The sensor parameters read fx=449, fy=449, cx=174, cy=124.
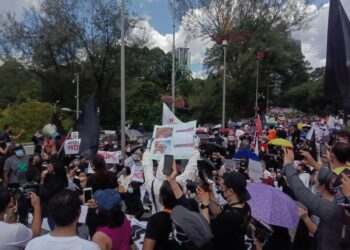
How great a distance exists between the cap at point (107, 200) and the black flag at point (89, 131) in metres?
4.11

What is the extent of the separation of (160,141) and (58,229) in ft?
11.6

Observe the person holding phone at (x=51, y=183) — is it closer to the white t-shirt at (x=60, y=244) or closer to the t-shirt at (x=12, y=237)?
the t-shirt at (x=12, y=237)

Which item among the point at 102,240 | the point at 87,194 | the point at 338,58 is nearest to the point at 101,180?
the point at 87,194

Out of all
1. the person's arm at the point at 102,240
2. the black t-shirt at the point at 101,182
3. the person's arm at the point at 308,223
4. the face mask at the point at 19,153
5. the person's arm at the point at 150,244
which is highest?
the face mask at the point at 19,153

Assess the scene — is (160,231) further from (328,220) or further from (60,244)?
(328,220)

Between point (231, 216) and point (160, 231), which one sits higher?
point (231, 216)

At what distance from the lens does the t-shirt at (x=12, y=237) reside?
10.4 feet

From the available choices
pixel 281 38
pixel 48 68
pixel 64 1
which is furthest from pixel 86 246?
pixel 281 38

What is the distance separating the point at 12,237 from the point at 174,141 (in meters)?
3.28

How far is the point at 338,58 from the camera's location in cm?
619

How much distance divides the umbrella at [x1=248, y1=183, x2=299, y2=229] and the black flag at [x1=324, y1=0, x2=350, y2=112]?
1925mm

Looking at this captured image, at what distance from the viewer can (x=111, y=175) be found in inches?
209

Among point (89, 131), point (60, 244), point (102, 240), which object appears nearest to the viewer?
point (60, 244)

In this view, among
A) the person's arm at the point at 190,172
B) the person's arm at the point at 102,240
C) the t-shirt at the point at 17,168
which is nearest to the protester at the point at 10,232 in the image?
the person's arm at the point at 102,240
